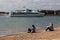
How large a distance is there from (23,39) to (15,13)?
103 meters

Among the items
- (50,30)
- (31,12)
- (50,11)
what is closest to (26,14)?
(31,12)

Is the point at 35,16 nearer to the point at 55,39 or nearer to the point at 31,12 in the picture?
the point at 31,12

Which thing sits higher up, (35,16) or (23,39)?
(23,39)

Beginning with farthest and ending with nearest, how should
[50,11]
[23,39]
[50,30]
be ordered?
1. [50,11]
2. [50,30]
3. [23,39]

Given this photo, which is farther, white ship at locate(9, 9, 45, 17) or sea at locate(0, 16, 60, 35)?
white ship at locate(9, 9, 45, 17)

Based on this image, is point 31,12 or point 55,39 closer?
point 55,39

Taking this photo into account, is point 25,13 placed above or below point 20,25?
below

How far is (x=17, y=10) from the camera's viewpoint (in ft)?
400

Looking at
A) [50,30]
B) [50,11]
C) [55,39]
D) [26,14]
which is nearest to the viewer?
[55,39]

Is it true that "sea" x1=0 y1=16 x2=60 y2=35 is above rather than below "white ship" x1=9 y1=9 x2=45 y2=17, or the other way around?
above

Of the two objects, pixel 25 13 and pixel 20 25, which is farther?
pixel 25 13

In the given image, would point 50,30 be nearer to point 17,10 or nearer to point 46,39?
point 46,39

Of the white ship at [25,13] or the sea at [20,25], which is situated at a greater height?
the sea at [20,25]

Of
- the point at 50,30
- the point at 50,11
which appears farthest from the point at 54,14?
the point at 50,30
